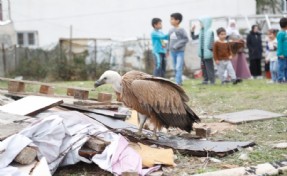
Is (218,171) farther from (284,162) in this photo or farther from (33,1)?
(33,1)

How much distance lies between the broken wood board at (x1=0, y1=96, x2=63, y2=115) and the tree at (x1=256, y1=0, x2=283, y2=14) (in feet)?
82.1

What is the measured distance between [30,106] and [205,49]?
7.83 m

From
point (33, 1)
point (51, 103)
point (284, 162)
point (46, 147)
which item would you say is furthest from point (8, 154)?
point (33, 1)

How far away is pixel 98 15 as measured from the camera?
24.7m

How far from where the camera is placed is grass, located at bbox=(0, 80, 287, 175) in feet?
18.4

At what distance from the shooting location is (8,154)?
4.88 m

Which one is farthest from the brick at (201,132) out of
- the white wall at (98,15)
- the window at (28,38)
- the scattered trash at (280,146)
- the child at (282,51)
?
the window at (28,38)

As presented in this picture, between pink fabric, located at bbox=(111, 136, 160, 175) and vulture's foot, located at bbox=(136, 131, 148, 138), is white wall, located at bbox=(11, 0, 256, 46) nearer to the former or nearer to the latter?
vulture's foot, located at bbox=(136, 131, 148, 138)

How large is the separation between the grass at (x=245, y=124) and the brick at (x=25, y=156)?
139 cm

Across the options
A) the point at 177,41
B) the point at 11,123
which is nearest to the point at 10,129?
the point at 11,123

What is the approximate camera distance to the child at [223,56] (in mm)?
13945

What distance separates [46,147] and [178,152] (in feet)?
4.89

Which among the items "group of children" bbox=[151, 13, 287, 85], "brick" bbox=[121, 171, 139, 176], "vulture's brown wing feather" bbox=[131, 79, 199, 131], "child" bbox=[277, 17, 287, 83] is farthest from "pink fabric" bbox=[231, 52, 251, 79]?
"brick" bbox=[121, 171, 139, 176]

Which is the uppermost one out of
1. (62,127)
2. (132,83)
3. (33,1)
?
(33,1)
